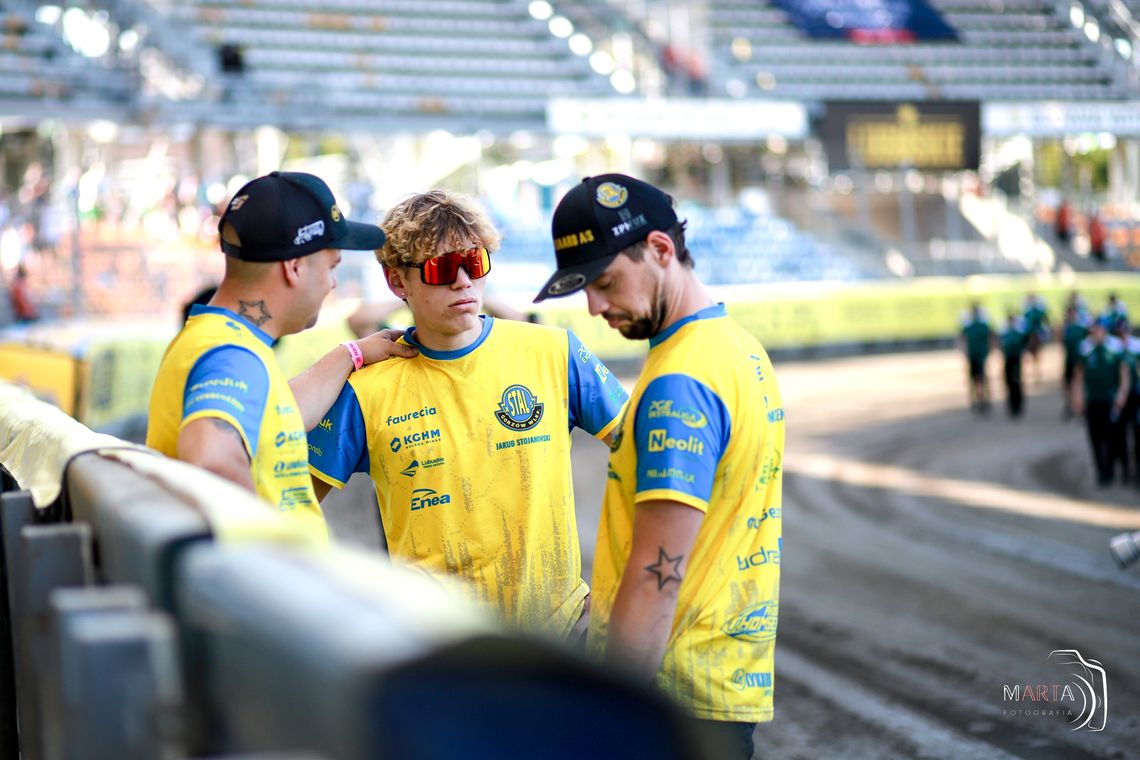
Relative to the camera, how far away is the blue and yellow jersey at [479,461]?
3682 millimetres

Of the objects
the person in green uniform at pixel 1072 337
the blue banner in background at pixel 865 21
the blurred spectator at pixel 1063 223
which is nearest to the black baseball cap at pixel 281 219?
the person in green uniform at pixel 1072 337

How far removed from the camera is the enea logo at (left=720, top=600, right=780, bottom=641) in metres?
3.00

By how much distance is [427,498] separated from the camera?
371cm

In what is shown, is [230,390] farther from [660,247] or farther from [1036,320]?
[1036,320]

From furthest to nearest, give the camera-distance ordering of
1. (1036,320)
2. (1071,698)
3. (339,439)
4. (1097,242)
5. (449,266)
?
1. (1097,242)
2. (1036,320)
3. (1071,698)
4. (339,439)
5. (449,266)

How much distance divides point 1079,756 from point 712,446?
3.80 metres

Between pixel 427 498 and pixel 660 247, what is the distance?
1.15 metres

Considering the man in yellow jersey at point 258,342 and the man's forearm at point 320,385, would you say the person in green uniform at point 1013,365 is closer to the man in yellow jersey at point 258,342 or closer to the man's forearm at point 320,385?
the man's forearm at point 320,385

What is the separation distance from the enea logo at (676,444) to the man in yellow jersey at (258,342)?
30.0 inches

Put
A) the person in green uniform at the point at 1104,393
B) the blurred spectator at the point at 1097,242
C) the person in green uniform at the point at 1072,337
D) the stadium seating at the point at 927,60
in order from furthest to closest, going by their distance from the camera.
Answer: the blurred spectator at the point at 1097,242 → the stadium seating at the point at 927,60 → the person in green uniform at the point at 1072,337 → the person in green uniform at the point at 1104,393

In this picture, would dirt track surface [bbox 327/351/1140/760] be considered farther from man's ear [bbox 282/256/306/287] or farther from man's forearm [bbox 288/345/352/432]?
man's ear [bbox 282/256/306/287]

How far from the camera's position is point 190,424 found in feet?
8.93

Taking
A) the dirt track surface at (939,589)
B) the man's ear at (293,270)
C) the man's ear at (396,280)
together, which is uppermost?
the man's ear at (293,270)

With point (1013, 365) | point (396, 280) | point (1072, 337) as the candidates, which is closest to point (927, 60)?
point (1013, 365)
